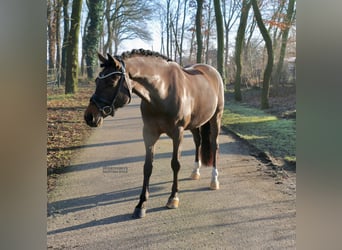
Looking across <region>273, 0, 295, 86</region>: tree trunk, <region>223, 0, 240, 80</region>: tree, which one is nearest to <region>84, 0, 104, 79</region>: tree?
<region>223, 0, 240, 80</region>: tree

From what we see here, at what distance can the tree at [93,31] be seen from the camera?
2.01m

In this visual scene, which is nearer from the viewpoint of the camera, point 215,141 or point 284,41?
point 284,41

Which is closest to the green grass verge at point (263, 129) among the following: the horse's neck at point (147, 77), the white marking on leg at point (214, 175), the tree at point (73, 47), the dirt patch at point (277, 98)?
the dirt patch at point (277, 98)

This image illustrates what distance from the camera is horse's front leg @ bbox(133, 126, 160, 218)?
6.56 feet

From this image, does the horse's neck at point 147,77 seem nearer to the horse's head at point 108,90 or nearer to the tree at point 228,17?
the horse's head at point 108,90

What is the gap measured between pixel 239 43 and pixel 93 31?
3.17ft

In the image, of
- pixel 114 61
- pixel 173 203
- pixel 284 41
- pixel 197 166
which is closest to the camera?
pixel 114 61

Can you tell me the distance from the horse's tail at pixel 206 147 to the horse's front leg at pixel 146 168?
339 mm

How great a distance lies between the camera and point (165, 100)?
2.00 metres

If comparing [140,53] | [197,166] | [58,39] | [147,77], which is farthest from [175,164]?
[58,39]

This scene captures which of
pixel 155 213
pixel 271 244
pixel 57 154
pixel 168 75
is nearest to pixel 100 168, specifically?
pixel 57 154

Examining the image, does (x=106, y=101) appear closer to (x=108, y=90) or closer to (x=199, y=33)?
(x=108, y=90)
